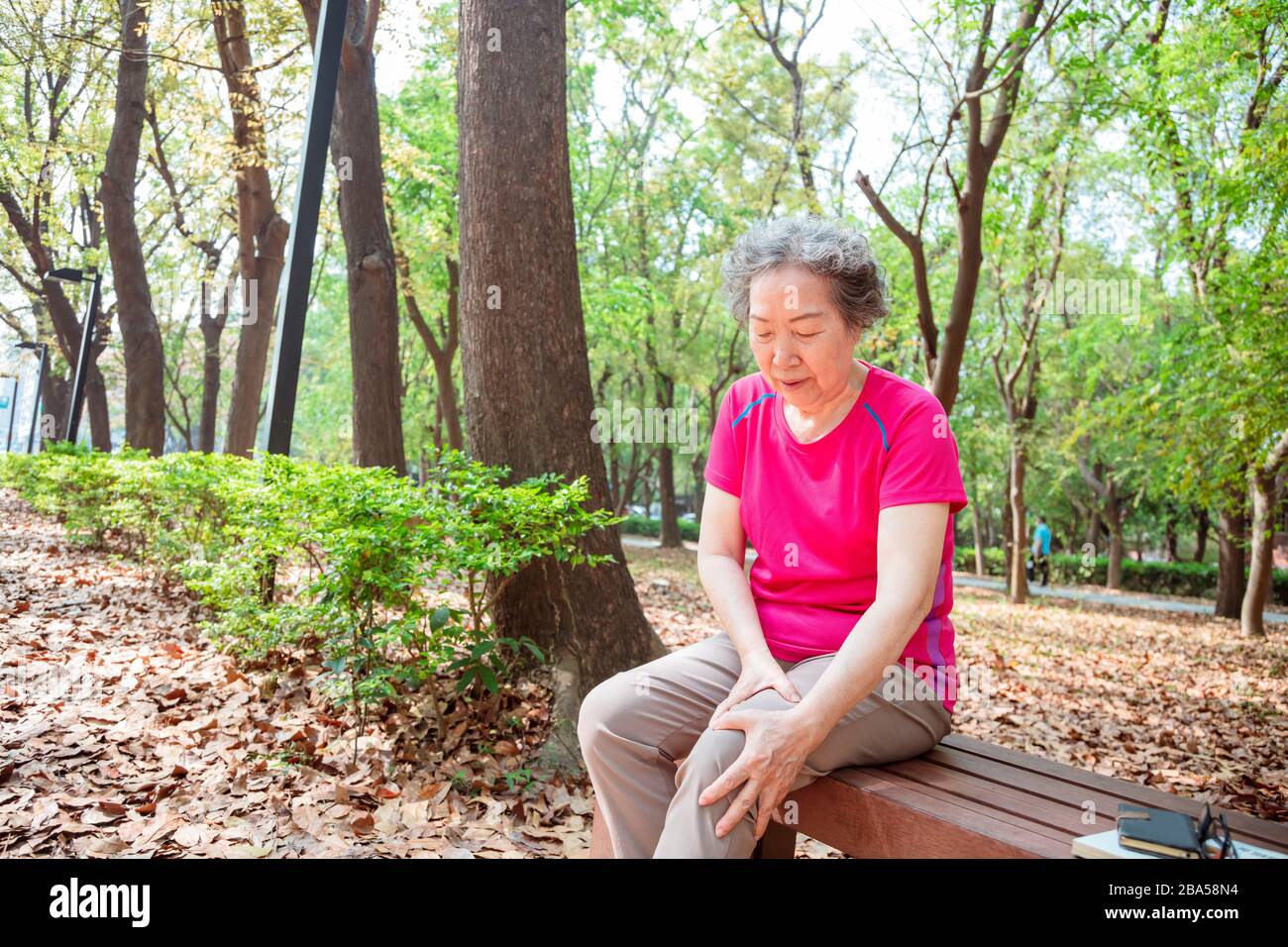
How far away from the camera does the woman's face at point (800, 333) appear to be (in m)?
2.47

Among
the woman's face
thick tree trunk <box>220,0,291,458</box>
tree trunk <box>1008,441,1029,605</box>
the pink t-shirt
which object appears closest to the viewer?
the pink t-shirt

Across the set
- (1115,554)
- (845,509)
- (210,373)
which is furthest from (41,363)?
(1115,554)

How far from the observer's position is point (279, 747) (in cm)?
401

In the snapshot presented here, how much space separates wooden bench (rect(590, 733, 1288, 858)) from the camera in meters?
1.92

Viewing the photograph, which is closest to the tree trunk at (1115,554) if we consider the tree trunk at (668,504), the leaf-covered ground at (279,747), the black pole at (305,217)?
the tree trunk at (668,504)

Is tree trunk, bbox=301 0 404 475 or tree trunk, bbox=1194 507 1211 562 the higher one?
tree trunk, bbox=301 0 404 475

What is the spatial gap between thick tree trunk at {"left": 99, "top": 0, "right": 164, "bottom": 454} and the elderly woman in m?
12.7

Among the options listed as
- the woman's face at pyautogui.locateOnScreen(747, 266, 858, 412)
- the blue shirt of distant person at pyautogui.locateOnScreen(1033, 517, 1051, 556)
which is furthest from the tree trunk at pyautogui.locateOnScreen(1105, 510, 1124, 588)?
the woman's face at pyautogui.locateOnScreen(747, 266, 858, 412)

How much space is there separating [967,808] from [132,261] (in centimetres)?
1497

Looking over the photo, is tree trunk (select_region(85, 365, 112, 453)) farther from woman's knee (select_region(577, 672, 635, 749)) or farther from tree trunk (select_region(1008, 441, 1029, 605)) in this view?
woman's knee (select_region(577, 672, 635, 749))

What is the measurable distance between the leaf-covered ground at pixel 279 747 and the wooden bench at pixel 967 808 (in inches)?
55.3

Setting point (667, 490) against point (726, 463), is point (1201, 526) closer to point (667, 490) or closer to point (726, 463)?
point (667, 490)

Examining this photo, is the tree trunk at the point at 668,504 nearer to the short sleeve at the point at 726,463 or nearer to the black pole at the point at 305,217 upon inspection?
the black pole at the point at 305,217
